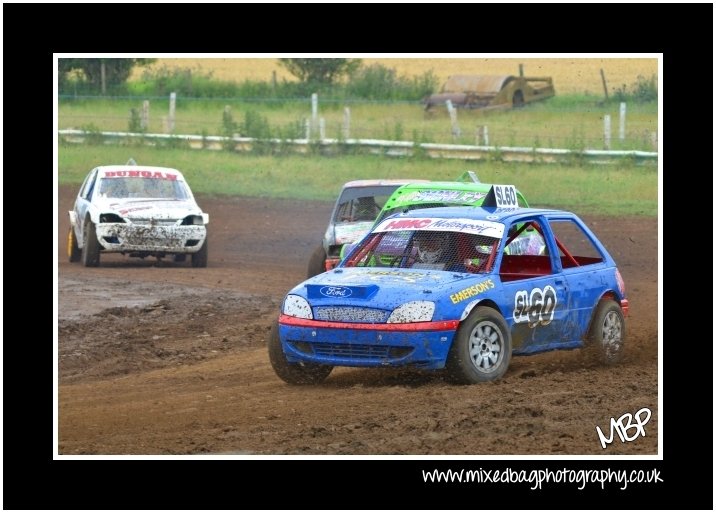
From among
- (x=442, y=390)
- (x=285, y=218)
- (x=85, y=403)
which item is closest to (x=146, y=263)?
(x=285, y=218)

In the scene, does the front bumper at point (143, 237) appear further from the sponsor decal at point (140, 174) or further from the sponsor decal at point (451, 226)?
the sponsor decal at point (451, 226)

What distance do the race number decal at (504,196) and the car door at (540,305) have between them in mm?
420

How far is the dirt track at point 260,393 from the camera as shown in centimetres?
920

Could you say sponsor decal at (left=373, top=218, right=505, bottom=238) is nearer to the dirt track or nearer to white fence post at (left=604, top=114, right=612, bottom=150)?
the dirt track

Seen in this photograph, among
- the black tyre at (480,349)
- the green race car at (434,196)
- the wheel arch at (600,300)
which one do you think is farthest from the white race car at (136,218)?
the black tyre at (480,349)

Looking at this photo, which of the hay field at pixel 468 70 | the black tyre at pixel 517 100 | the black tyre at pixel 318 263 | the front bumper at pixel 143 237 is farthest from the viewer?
the black tyre at pixel 517 100

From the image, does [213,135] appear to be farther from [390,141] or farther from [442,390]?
[442,390]

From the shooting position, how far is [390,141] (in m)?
30.2

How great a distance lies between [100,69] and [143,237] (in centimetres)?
891

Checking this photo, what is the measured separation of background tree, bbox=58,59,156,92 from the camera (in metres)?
25.6

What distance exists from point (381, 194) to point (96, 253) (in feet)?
14.7

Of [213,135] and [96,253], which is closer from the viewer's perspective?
[96,253]

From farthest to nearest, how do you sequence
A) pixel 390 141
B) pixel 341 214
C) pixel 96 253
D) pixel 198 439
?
pixel 390 141
pixel 96 253
pixel 341 214
pixel 198 439
